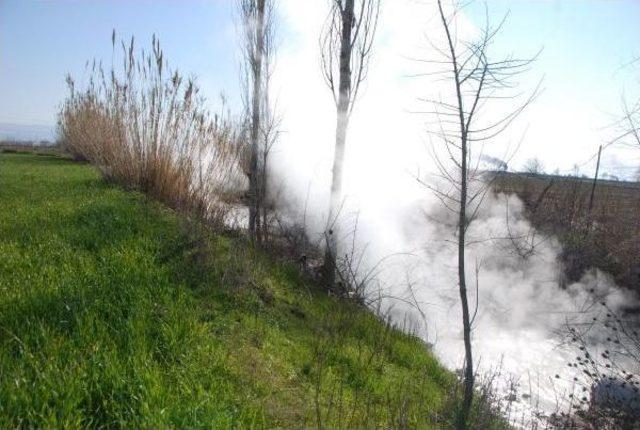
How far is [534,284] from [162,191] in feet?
25.9

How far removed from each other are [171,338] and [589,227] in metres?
11.0

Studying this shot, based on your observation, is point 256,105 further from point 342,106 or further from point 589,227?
point 589,227

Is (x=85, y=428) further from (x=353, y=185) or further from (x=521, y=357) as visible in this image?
(x=353, y=185)

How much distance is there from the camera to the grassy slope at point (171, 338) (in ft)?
7.02

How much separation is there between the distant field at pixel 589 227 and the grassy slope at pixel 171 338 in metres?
7.11

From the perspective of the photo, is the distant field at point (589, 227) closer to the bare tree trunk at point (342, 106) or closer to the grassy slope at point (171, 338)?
the bare tree trunk at point (342, 106)

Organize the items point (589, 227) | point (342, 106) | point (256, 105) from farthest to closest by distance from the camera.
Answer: point (589, 227), point (256, 105), point (342, 106)

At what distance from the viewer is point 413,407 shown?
3.31m

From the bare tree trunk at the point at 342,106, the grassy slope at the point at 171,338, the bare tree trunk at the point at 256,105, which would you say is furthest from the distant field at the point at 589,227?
the grassy slope at the point at 171,338

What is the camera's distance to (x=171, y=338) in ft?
9.04

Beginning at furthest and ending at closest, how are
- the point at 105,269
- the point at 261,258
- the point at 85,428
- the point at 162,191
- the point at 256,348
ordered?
the point at 162,191 < the point at 261,258 < the point at 105,269 < the point at 256,348 < the point at 85,428

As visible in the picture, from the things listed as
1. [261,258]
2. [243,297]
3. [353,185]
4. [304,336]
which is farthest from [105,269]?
[353,185]

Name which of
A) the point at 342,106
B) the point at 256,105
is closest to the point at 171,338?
the point at 342,106

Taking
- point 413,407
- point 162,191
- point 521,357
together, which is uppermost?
point 162,191
